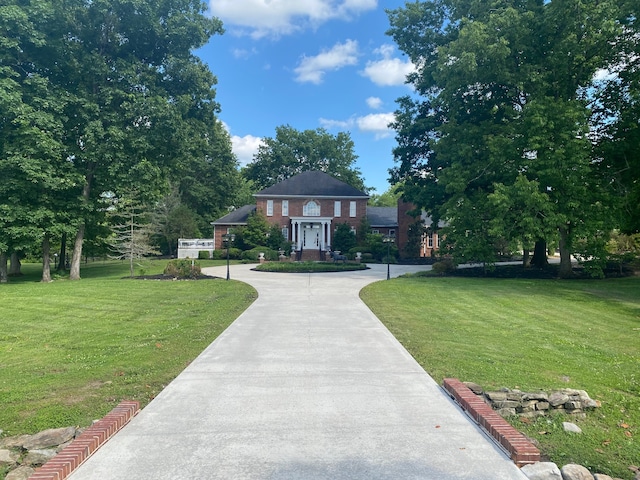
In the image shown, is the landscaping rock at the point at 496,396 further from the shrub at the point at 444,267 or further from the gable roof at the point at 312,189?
the gable roof at the point at 312,189

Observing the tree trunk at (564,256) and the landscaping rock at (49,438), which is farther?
the tree trunk at (564,256)

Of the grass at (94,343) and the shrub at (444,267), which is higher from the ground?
the shrub at (444,267)

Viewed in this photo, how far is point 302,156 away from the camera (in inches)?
2320

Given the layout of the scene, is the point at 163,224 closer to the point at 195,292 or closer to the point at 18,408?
the point at 195,292

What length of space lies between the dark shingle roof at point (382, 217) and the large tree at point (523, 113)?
18109 mm

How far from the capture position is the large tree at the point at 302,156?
58.3 meters

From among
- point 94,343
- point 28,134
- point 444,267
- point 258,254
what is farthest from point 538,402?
point 258,254

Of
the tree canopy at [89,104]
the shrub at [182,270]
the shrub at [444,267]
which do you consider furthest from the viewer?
the shrub at [444,267]

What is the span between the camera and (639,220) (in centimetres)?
1922

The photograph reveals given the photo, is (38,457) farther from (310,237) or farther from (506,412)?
(310,237)

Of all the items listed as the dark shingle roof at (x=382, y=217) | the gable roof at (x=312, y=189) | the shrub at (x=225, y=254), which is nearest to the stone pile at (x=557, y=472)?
the shrub at (x=225, y=254)

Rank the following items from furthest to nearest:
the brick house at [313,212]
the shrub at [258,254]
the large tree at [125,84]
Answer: the brick house at [313,212] → the shrub at [258,254] → the large tree at [125,84]

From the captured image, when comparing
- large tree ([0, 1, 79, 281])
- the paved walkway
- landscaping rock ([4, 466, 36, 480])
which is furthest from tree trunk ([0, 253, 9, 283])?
landscaping rock ([4, 466, 36, 480])

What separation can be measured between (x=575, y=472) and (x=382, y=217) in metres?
39.9
